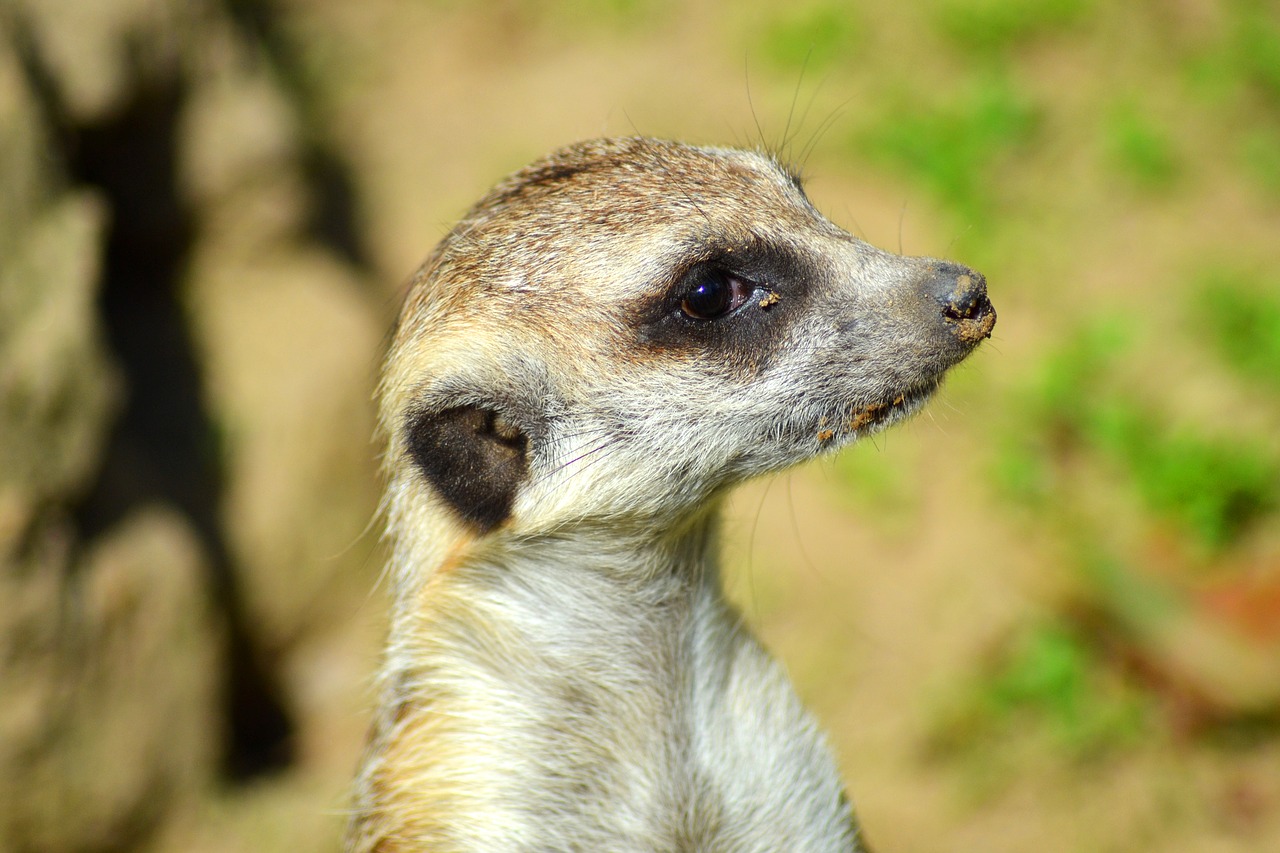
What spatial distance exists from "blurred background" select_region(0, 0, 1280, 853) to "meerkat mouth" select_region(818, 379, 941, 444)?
79 centimetres

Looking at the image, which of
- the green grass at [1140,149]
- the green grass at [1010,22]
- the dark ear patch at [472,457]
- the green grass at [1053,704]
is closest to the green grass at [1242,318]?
the green grass at [1140,149]

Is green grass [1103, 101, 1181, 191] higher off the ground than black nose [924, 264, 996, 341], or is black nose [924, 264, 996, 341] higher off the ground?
green grass [1103, 101, 1181, 191]

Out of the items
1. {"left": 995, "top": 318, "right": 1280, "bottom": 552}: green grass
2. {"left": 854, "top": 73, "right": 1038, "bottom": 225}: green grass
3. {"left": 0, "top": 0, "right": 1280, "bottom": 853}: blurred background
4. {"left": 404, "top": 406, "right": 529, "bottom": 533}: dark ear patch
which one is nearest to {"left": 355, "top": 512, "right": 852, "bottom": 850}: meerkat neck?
{"left": 404, "top": 406, "right": 529, "bottom": 533}: dark ear patch

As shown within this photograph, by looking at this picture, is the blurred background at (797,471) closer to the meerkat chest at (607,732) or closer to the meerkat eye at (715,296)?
the meerkat chest at (607,732)

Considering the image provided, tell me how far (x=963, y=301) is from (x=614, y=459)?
79 cm

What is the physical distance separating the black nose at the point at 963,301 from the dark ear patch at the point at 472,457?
0.92m

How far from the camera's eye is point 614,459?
233cm

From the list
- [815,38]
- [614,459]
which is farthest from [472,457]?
[815,38]

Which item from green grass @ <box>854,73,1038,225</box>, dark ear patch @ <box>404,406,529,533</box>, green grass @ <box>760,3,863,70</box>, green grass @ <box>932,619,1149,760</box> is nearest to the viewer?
dark ear patch @ <box>404,406,529,533</box>

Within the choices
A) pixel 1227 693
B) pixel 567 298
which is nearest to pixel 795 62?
pixel 1227 693

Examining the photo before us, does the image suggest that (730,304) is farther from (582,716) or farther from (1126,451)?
(1126,451)

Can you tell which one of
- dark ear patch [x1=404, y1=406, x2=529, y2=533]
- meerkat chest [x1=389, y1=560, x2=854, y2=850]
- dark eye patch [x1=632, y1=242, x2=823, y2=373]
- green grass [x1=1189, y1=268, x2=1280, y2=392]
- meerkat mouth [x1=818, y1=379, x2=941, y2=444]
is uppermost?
green grass [x1=1189, y1=268, x2=1280, y2=392]

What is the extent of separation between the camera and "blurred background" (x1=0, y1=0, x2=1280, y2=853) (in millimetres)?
4219

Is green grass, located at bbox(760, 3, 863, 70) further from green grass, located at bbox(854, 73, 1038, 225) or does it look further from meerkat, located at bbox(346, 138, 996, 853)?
meerkat, located at bbox(346, 138, 996, 853)
